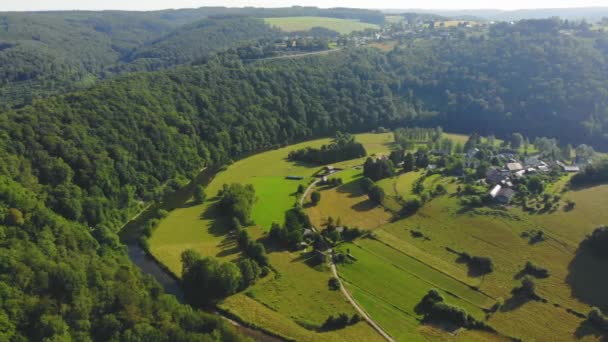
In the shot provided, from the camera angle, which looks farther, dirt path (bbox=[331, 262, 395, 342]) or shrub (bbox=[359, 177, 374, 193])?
shrub (bbox=[359, 177, 374, 193])

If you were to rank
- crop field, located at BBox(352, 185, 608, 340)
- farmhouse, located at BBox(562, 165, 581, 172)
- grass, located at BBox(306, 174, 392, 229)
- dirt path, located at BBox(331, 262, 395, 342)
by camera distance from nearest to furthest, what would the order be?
dirt path, located at BBox(331, 262, 395, 342) → crop field, located at BBox(352, 185, 608, 340) → grass, located at BBox(306, 174, 392, 229) → farmhouse, located at BBox(562, 165, 581, 172)

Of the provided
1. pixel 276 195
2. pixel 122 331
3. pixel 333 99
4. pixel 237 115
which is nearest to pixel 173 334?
pixel 122 331

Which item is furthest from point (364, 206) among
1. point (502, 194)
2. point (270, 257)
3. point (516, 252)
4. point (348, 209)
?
point (516, 252)

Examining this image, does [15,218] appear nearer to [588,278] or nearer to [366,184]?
[366,184]

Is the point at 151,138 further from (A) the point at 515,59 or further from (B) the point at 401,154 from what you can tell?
(A) the point at 515,59

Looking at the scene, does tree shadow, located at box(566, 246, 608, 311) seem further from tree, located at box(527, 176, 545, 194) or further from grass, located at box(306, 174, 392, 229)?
grass, located at box(306, 174, 392, 229)

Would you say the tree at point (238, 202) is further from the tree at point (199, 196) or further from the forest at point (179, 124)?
the forest at point (179, 124)

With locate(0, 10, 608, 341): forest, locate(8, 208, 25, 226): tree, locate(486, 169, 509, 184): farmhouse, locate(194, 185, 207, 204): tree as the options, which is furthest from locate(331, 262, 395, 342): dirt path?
locate(486, 169, 509, 184): farmhouse

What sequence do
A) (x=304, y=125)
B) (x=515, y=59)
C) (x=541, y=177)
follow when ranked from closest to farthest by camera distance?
(x=541, y=177)
(x=304, y=125)
(x=515, y=59)

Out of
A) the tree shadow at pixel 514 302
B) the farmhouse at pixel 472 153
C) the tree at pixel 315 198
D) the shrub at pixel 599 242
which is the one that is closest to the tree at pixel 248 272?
the tree at pixel 315 198
